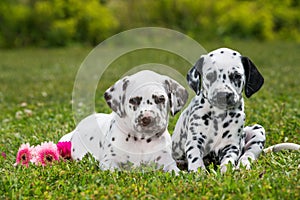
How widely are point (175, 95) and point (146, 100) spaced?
352 millimetres

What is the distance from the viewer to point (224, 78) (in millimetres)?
4797

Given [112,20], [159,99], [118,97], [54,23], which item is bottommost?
[159,99]

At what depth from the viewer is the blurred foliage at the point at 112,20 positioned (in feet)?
95.5

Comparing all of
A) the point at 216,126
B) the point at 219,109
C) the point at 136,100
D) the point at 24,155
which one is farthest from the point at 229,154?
the point at 24,155

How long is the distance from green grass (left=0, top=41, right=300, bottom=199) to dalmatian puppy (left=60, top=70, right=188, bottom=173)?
0.24 metres

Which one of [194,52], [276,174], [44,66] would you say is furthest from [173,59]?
[276,174]

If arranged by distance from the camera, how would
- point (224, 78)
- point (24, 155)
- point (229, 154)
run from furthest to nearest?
point (24, 155)
point (229, 154)
point (224, 78)

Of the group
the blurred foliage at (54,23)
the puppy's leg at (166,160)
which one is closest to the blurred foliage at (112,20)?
the blurred foliage at (54,23)

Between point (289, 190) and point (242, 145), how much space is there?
1.12m

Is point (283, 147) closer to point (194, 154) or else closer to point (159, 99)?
point (194, 154)

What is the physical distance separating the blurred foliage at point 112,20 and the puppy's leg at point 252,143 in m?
23.7

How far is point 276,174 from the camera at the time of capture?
14.8 ft

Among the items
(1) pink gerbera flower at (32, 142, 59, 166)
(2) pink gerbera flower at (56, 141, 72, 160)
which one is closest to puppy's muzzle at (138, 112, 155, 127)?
(1) pink gerbera flower at (32, 142, 59, 166)

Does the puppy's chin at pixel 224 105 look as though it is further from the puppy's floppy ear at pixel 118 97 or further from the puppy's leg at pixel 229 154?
the puppy's floppy ear at pixel 118 97
